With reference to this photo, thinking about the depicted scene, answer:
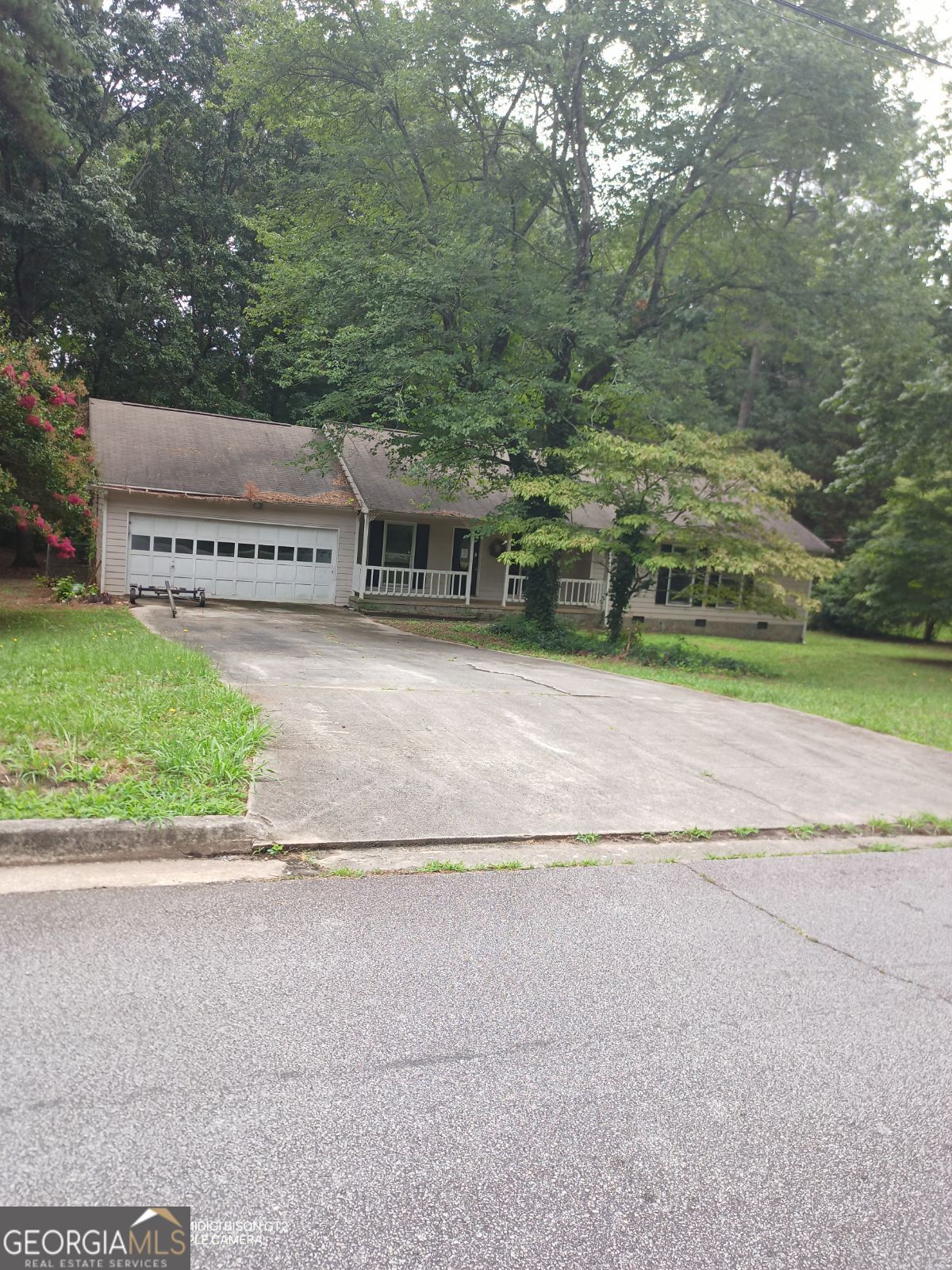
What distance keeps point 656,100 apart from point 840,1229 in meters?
21.1

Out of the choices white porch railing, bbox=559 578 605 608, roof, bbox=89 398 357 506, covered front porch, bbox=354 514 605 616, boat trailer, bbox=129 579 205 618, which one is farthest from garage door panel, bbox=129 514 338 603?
white porch railing, bbox=559 578 605 608

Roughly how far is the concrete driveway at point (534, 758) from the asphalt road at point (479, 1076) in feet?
4.19

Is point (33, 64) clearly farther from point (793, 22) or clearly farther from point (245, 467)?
point (793, 22)

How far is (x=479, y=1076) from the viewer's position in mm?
3141

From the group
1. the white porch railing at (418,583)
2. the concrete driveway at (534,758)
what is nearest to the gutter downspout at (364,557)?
the white porch railing at (418,583)

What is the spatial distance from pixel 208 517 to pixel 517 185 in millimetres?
10921

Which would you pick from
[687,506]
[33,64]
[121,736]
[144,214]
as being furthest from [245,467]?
[121,736]

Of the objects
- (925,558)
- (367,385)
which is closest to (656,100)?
(367,385)

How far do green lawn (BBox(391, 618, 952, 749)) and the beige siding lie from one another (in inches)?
131

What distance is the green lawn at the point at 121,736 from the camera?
17.3ft

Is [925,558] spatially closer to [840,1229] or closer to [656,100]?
[656,100]

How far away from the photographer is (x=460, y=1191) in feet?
8.36

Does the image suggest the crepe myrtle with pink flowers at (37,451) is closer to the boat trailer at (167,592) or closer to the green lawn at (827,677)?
the boat trailer at (167,592)

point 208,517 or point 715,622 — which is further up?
point 208,517
